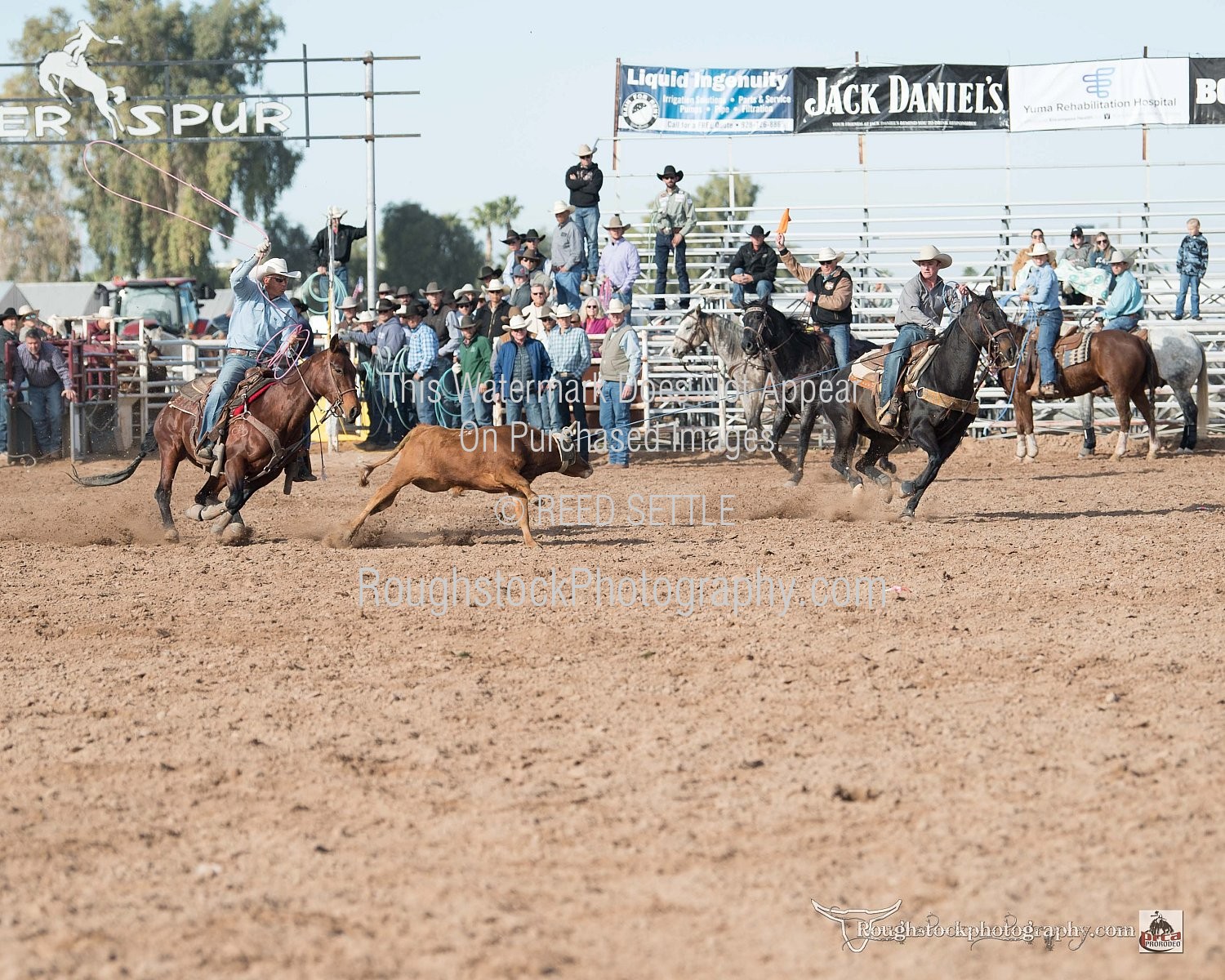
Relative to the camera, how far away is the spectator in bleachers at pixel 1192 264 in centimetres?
2020

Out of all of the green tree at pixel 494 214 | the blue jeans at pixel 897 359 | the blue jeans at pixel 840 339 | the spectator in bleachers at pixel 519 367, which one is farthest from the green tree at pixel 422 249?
the blue jeans at pixel 897 359

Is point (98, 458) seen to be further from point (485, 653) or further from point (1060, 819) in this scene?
point (1060, 819)

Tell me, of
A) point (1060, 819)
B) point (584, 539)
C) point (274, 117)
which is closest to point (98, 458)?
point (274, 117)

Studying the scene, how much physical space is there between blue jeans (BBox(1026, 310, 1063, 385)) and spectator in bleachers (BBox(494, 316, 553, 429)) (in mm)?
6017

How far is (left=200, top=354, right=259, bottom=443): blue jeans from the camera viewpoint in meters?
10.7

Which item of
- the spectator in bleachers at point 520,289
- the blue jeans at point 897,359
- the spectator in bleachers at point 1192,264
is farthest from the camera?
the spectator in bleachers at point 1192,264

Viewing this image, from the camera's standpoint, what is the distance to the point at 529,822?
459cm

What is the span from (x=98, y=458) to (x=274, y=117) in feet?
19.3

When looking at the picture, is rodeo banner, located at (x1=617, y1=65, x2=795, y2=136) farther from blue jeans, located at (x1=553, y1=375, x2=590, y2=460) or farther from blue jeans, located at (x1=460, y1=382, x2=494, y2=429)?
blue jeans, located at (x1=553, y1=375, x2=590, y2=460)

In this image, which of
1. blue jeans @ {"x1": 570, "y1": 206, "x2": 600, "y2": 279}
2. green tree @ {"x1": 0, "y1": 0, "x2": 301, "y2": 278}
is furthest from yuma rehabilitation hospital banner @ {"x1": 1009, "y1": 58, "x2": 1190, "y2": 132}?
green tree @ {"x1": 0, "y1": 0, "x2": 301, "y2": 278}

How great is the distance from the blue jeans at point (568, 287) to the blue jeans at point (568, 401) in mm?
3543

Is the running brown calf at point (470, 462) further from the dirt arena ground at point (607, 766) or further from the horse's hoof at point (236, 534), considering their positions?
the horse's hoof at point (236, 534)

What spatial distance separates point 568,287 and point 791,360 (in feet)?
20.5

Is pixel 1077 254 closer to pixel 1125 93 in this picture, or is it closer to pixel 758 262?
pixel 1125 93
